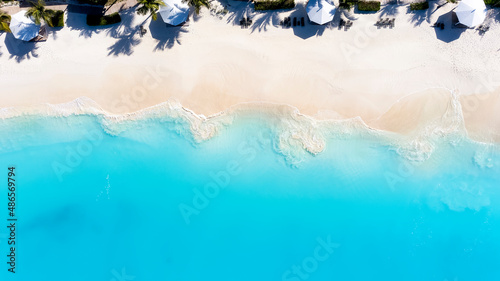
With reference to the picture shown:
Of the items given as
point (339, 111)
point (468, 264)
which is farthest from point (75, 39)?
point (468, 264)

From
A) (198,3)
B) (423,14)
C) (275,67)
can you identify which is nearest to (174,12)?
(198,3)

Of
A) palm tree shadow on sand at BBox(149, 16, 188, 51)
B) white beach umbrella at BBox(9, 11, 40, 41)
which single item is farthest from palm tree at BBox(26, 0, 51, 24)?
palm tree shadow on sand at BBox(149, 16, 188, 51)

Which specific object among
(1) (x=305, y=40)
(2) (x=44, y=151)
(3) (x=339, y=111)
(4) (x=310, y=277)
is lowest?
(4) (x=310, y=277)

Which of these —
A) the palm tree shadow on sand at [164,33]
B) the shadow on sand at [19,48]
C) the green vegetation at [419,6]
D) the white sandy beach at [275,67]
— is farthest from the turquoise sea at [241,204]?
the green vegetation at [419,6]

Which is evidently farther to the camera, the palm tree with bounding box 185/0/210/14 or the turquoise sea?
the turquoise sea

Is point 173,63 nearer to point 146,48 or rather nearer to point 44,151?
point 146,48
